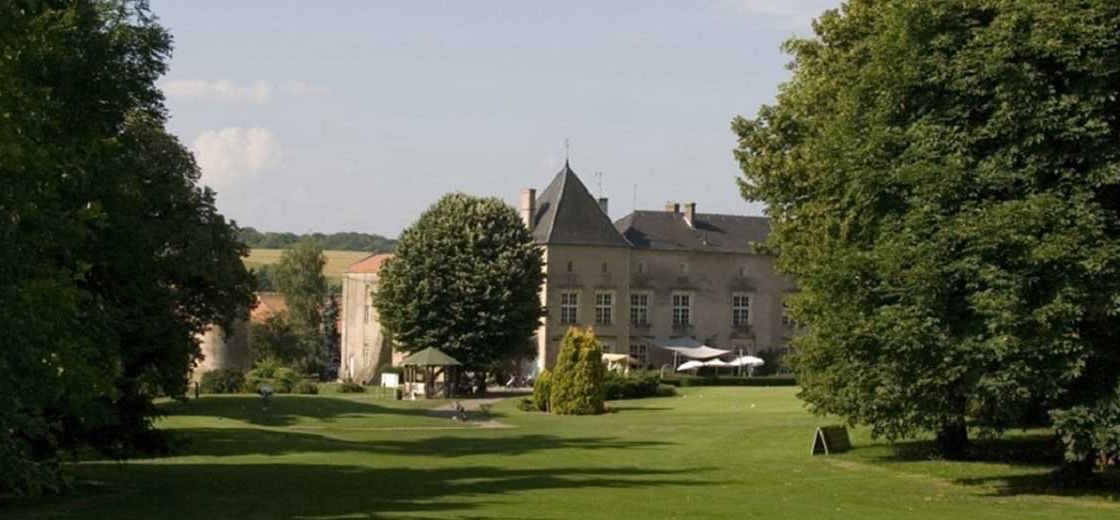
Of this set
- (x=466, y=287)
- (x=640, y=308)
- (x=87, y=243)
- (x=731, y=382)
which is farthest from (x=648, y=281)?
(x=87, y=243)

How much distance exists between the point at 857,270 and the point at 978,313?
2981 mm

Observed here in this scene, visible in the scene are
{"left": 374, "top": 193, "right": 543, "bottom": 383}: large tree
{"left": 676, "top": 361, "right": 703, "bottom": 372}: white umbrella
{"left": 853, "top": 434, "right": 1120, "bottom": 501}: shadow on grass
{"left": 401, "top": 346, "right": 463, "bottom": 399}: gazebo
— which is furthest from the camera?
{"left": 676, "top": 361, "right": 703, "bottom": 372}: white umbrella

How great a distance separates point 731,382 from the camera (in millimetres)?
80938

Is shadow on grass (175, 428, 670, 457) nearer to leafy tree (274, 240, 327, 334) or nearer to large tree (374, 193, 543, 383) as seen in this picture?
large tree (374, 193, 543, 383)

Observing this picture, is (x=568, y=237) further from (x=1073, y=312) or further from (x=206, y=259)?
(x=1073, y=312)

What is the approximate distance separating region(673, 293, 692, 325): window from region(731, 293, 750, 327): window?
3143 millimetres

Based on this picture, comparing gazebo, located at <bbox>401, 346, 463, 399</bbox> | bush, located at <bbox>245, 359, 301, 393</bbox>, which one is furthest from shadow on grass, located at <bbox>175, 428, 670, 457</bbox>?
bush, located at <bbox>245, 359, 301, 393</bbox>

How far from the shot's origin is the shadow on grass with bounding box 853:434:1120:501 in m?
29.0

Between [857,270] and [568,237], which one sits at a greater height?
[568,237]

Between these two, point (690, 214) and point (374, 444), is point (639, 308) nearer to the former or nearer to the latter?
point (690, 214)

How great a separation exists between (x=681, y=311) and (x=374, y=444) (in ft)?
183

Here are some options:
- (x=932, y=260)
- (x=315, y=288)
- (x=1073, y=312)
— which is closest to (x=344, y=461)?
(x=932, y=260)

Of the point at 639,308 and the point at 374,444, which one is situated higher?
the point at 639,308

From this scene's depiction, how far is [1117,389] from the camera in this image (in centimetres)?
2620
